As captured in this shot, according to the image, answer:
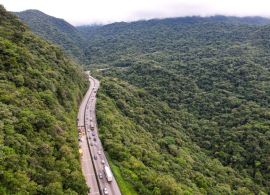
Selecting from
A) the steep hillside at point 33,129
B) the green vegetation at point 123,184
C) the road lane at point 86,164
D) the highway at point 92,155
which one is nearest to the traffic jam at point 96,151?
the highway at point 92,155

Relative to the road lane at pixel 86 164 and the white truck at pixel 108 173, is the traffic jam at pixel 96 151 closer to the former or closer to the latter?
the white truck at pixel 108 173

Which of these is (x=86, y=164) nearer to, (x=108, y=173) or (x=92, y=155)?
(x=92, y=155)

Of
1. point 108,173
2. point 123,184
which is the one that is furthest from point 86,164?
point 123,184

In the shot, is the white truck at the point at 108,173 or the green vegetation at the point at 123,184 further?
the green vegetation at the point at 123,184

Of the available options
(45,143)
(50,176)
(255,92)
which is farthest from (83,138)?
(255,92)

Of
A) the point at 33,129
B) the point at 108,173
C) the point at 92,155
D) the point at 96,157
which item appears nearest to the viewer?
the point at 33,129

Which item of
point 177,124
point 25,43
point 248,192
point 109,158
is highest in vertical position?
point 25,43

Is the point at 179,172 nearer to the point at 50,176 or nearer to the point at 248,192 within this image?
the point at 248,192
